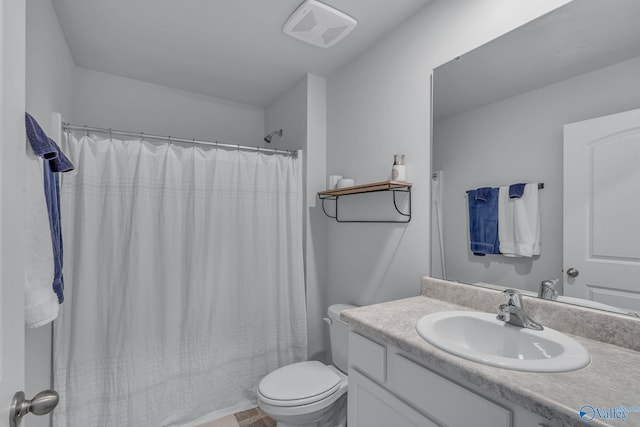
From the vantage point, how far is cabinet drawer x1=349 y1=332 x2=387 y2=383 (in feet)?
3.41

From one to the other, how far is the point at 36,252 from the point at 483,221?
63.1 inches

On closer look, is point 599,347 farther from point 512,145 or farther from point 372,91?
point 372,91

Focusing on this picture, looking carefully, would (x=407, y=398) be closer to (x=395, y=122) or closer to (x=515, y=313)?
(x=515, y=313)

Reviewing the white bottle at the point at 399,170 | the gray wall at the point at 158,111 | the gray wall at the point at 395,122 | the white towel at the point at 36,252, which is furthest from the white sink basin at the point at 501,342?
the gray wall at the point at 158,111

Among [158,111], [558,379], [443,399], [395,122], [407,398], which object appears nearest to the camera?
[558,379]

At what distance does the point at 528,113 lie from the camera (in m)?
1.14

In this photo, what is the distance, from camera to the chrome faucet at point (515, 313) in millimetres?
1016

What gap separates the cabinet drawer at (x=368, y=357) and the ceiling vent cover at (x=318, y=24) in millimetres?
1552

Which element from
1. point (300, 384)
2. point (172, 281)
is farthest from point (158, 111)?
point (300, 384)

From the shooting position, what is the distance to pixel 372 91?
6.05 ft

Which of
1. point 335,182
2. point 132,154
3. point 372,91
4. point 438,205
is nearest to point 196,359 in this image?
point 132,154

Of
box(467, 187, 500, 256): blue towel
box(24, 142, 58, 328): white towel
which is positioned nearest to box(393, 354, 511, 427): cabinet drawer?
box(467, 187, 500, 256): blue towel

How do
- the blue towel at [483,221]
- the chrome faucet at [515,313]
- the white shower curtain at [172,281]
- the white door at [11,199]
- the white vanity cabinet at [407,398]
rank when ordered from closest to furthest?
1. the white door at [11,199]
2. the white vanity cabinet at [407,398]
3. the chrome faucet at [515,313]
4. the blue towel at [483,221]
5. the white shower curtain at [172,281]

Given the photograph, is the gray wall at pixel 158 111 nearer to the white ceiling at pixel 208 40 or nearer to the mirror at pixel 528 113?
the white ceiling at pixel 208 40
